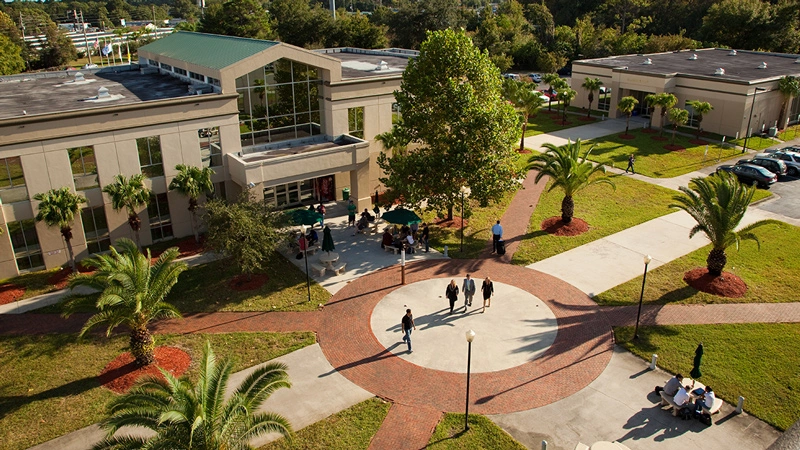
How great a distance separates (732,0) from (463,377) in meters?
75.5

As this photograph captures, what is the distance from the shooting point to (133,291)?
61.8 ft

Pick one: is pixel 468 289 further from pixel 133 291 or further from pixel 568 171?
pixel 133 291

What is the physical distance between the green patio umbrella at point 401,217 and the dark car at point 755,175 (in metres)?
Result: 21.9

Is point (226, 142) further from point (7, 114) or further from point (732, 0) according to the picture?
point (732, 0)

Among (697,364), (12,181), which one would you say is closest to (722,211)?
(697,364)

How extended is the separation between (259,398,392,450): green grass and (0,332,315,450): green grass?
4.12 metres

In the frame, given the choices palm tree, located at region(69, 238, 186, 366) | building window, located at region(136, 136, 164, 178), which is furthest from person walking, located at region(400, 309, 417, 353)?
building window, located at region(136, 136, 164, 178)

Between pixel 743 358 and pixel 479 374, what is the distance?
29.8ft

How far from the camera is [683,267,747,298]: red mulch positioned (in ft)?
81.1

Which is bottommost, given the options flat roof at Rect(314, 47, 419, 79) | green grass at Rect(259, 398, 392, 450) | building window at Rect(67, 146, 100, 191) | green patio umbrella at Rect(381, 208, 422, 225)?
green grass at Rect(259, 398, 392, 450)

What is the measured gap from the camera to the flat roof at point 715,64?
51312 mm

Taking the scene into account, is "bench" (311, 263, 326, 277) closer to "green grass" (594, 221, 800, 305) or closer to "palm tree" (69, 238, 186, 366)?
"palm tree" (69, 238, 186, 366)

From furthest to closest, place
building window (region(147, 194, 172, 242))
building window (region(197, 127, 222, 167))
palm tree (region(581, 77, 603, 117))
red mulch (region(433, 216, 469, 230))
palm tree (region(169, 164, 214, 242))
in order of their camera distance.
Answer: palm tree (region(581, 77, 603, 117)), red mulch (region(433, 216, 469, 230)), building window (region(197, 127, 222, 167)), building window (region(147, 194, 172, 242)), palm tree (region(169, 164, 214, 242))

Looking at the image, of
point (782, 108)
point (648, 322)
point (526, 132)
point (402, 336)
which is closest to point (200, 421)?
point (402, 336)
